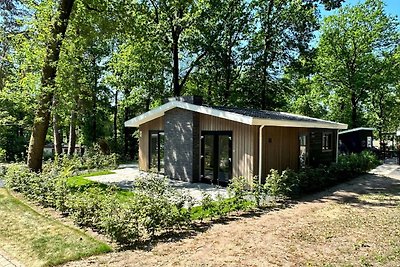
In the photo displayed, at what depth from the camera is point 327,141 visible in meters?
15.8

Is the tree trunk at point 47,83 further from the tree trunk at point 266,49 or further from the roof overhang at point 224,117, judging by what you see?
the tree trunk at point 266,49

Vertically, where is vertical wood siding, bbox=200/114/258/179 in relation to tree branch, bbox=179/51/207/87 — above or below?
below

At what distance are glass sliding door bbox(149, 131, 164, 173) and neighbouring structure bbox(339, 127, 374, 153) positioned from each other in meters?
11.9

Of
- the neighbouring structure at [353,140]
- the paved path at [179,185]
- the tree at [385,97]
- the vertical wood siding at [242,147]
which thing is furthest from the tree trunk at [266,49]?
the paved path at [179,185]

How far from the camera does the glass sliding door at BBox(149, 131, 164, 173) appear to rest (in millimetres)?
14766

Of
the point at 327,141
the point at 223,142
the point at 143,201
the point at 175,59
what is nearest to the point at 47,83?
the point at 223,142

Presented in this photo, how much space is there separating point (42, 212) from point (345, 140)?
18.4 meters

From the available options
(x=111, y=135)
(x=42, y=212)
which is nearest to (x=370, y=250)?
(x=42, y=212)

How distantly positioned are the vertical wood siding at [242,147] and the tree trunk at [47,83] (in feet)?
21.0

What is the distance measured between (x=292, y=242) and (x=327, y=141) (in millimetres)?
11040

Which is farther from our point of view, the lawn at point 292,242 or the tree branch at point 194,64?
the tree branch at point 194,64

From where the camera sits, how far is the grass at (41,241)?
17.5ft

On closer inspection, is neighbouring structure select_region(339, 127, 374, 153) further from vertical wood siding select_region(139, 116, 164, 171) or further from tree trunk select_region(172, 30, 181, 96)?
vertical wood siding select_region(139, 116, 164, 171)

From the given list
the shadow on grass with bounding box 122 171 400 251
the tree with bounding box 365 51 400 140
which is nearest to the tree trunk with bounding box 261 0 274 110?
the tree with bounding box 365 51 400 140
